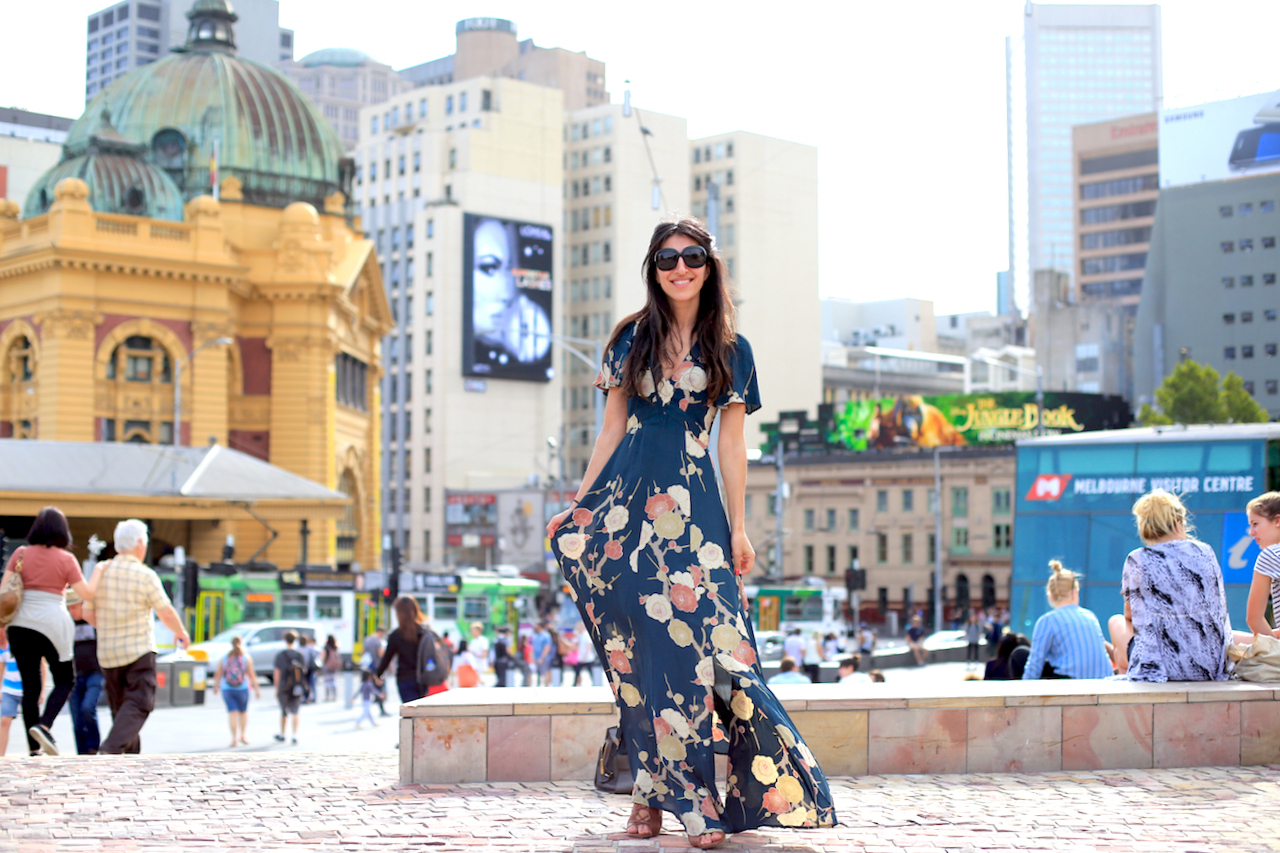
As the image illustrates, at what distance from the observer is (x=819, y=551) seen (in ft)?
267

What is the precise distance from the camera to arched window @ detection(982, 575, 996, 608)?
74.0 metres

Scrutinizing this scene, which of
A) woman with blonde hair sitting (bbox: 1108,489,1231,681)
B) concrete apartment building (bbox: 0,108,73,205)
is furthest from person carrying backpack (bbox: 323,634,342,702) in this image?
concrete apartment building (bbox: 0,108,73,205)

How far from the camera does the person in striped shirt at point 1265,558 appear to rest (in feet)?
27.1

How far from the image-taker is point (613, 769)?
20.7ft

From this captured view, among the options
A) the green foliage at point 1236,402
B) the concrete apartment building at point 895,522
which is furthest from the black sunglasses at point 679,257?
the concrete apartment building at point 895,522

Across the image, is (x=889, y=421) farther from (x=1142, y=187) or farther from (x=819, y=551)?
(x=1142, y=187)

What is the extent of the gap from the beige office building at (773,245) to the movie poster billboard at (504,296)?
1651cm

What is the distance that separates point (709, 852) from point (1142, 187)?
411ft

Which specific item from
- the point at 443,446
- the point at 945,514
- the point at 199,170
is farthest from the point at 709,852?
the point at 443,446

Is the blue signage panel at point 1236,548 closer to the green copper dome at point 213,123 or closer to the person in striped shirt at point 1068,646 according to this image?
the person in striped shirt at point 1068,646

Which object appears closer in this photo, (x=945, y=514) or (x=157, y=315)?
(x=157, y=315)

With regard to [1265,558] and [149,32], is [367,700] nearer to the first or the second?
[1265,558]

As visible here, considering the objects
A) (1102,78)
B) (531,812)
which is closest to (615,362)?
(531,812)

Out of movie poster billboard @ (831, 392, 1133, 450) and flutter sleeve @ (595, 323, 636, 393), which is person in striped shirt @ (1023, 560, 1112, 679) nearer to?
flutter sleeve @ (595, 323, 636, 393)
